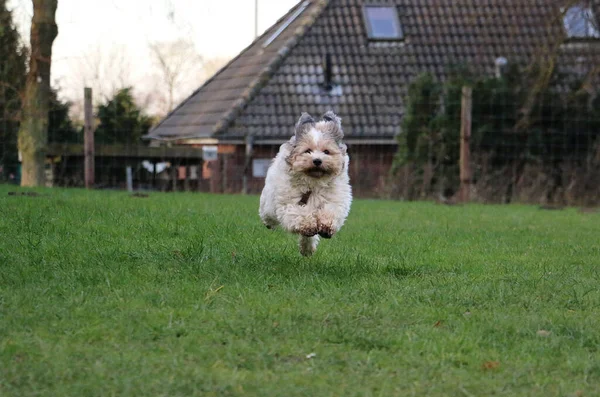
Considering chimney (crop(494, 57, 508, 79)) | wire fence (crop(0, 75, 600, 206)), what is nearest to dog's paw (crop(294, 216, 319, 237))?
wire fence (crop(0, 75, 600, 206))

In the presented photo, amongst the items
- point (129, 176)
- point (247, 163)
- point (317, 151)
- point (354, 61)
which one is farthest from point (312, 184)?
point (354, 61)

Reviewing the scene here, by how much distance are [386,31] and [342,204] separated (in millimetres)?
20616

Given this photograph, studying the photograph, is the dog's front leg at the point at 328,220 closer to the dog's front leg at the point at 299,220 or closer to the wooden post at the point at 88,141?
the dog's front leg at the point at 299,220

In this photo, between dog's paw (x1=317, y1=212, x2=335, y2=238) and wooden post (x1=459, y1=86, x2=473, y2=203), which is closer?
dog's paw (x1=317, y1=212, x2=335, y2=238)

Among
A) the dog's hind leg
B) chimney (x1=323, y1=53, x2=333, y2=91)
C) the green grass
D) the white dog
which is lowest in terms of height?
the green grass

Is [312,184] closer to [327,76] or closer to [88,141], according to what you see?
[88,141]

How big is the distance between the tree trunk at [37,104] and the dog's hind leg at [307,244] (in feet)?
46.0

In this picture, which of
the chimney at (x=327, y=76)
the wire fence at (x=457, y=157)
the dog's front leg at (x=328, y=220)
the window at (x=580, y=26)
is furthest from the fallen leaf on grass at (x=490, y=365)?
the window at (x=580, y=26)

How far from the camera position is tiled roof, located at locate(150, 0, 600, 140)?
→ 2612 centimetres

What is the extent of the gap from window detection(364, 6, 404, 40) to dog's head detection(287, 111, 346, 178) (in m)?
20.0

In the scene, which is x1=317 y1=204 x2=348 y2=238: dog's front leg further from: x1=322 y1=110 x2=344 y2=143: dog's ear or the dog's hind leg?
x1=322 y1=110 x2=344 y2=143: dog's ear

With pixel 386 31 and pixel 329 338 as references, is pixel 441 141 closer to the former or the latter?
pixel 386 31

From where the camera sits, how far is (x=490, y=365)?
5191 millimetres

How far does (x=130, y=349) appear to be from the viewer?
5.16 meters
